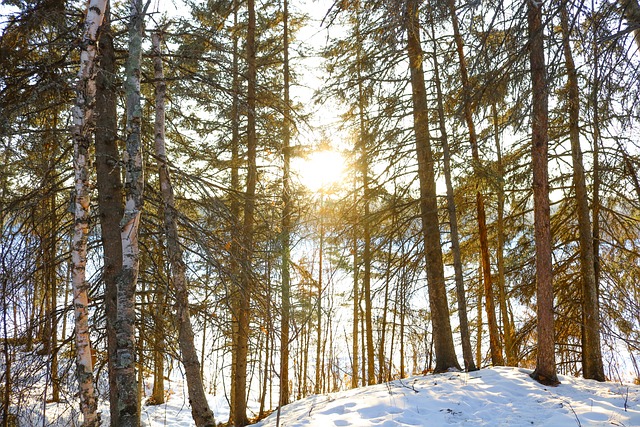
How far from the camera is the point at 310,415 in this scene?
6.36 m

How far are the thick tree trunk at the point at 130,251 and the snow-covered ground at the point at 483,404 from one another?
99.9 inches

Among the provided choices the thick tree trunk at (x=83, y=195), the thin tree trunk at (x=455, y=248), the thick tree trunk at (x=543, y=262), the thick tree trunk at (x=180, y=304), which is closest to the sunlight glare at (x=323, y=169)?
the thin tree trunk at (x=455, y=248)

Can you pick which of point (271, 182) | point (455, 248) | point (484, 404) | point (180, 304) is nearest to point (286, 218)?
point (271, 182)

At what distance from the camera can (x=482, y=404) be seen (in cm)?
568

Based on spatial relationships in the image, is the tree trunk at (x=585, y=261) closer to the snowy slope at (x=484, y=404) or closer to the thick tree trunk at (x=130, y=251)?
the snowy slope at (x=484, y=404)

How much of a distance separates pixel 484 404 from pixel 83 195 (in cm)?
578

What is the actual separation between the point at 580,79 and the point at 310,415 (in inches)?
308

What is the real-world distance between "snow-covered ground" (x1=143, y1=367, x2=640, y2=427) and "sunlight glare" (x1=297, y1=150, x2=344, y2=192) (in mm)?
3928

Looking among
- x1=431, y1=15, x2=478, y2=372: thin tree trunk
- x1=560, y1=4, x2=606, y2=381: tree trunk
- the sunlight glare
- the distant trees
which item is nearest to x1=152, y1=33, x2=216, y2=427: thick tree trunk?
the distant trees

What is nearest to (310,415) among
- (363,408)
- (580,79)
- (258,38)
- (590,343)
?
(363,408)

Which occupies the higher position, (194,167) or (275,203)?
(194,167)

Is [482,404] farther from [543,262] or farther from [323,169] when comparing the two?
[323,169]

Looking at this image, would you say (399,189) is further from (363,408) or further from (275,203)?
(363,408)

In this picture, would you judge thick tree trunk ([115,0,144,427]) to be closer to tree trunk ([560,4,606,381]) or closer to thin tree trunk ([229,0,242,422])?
thin tree trunk ([229,0,242,422])
